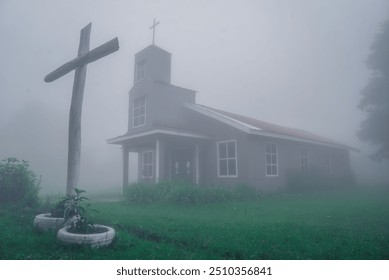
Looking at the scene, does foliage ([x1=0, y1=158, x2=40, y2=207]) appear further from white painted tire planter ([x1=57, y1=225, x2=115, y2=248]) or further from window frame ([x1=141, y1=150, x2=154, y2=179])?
window frame ([x1=141, y1=150, x2=154, y2=179])

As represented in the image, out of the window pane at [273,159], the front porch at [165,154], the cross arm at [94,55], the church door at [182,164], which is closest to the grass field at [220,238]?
the cross arm at [94,55]

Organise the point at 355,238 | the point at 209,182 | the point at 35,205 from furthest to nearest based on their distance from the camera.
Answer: the point at 209,182 → the point at 35,205 → the point at 355,238

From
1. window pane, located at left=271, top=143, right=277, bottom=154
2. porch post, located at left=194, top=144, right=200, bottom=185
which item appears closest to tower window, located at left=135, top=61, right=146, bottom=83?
porch post, located at left=194, top=144, right=200, bottom=185

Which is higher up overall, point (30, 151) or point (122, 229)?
point (30, 151)

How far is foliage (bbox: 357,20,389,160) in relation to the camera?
80.9 ft

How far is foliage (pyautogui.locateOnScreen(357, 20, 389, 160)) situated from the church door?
1940cm

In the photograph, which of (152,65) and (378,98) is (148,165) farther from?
(378,98)

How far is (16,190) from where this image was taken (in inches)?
365

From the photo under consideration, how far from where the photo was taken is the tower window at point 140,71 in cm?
1731

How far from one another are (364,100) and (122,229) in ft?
93.3

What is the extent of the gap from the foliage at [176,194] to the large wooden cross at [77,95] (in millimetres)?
5383
